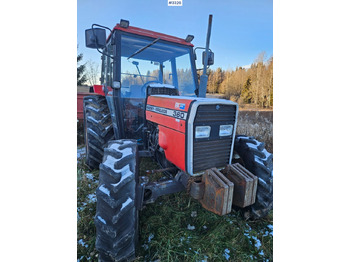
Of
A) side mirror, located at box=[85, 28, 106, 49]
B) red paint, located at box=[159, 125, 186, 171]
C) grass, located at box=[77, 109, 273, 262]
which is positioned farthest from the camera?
side mirror, located at box=[85, 28, 106, 49]

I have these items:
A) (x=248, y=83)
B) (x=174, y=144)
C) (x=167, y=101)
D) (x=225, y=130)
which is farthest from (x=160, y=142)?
(x=248, y=83)

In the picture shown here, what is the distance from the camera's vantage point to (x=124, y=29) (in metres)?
2.79

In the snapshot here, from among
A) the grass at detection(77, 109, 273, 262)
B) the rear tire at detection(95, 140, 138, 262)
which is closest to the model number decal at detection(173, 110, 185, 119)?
the rear tire at detection(95, 140, 138, 262)

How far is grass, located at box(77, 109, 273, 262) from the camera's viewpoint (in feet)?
6.05

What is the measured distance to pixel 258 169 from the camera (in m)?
2.17

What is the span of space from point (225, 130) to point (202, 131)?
29 centimetres

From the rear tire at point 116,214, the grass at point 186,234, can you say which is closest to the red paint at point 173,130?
the rear tire at point 116,214

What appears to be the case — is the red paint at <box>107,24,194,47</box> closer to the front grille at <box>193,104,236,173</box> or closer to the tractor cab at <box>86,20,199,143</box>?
the tractor cab at <box>86,20,199,143</box>

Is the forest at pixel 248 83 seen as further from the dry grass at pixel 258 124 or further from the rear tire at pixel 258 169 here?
the rear tire at pixel 258 169

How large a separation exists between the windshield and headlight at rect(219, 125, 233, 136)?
4.58ft

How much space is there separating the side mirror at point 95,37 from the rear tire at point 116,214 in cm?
146

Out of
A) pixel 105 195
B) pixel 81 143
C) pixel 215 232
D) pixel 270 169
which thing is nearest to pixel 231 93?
pixel 270 169

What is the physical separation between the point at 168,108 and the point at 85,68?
4.52 ft

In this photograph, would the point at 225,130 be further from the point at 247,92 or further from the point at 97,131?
the point at 97,131
